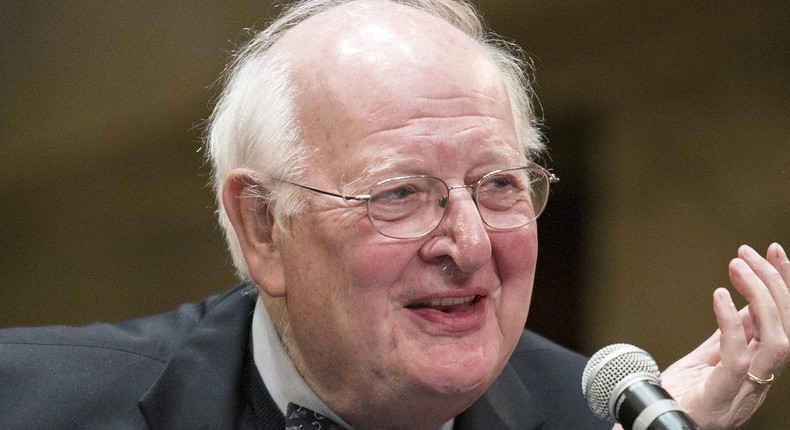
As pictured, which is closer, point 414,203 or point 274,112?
point 414,203

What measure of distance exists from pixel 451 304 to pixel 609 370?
477 mm

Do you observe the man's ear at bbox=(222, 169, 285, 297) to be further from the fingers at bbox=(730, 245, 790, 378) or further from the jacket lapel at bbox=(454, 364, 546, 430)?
the fingers at bbox=(730, 245, 790, 378)

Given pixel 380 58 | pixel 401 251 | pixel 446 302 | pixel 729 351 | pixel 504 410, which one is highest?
pixel 380 58

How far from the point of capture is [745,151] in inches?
175

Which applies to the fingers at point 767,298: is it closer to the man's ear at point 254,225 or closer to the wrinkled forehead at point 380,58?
the wrinkled forehead at point 380,58

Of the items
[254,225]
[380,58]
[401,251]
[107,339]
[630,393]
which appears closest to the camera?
[630,393]

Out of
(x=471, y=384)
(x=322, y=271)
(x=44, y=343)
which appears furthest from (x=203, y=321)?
(x=471, y=384)

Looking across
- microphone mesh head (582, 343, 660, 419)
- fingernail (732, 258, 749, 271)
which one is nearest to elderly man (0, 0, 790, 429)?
fingernail (732, 258, 749, 271)

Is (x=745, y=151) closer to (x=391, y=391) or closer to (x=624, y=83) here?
(x=624, y=83)

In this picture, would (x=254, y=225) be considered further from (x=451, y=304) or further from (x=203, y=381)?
(x=451, y=304)

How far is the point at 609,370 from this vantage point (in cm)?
171

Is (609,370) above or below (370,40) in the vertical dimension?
below

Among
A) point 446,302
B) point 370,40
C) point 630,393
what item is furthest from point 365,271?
point 630,393

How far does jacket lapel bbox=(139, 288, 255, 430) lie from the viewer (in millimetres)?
2264
